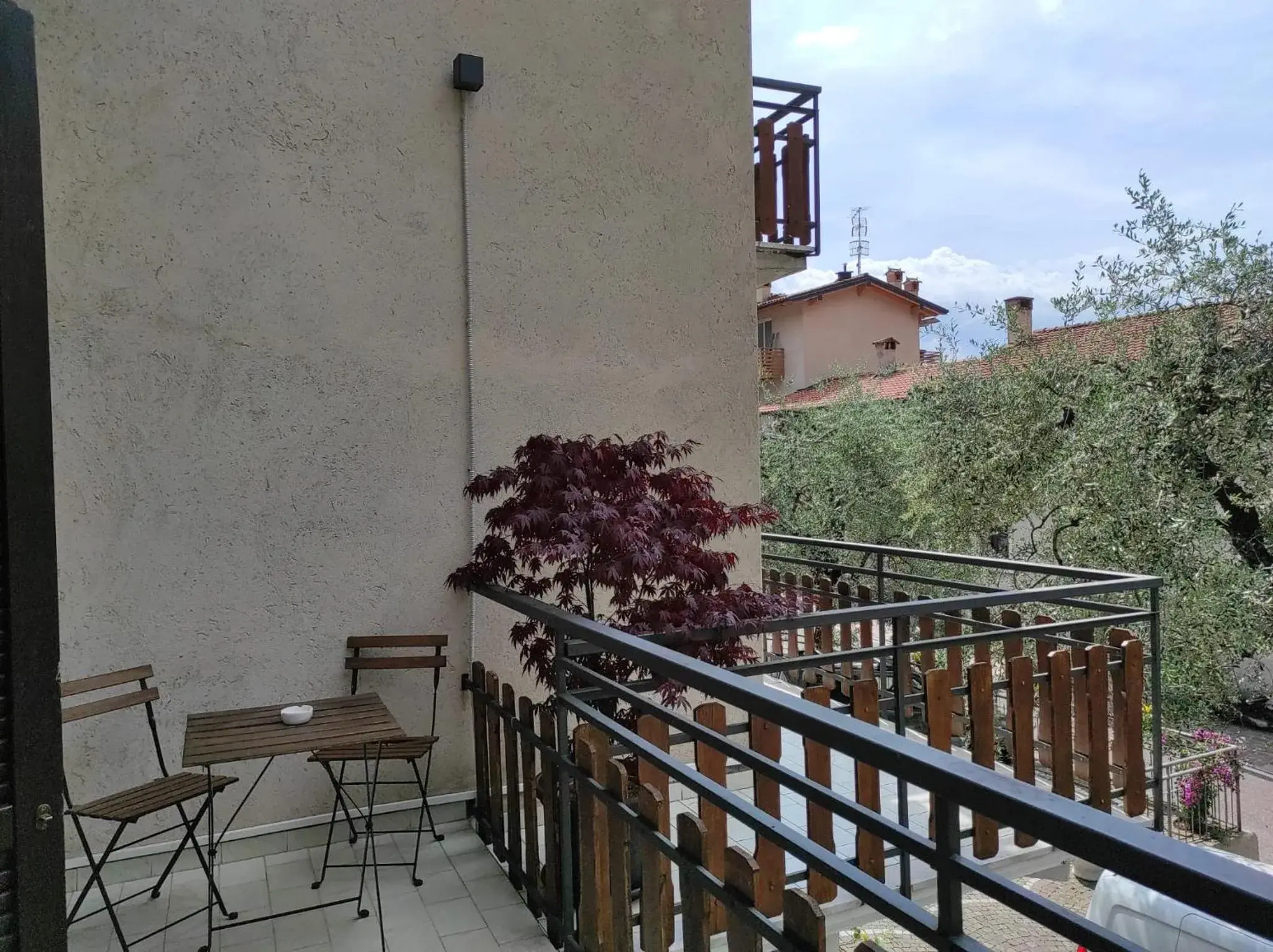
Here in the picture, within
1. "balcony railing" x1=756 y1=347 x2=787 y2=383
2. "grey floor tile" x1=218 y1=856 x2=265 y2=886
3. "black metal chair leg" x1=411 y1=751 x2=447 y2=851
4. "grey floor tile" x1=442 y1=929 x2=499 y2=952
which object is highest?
"balcony railing" x1=756 y1=347 x2=787 y2=383

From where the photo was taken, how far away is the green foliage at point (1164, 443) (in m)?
9.17

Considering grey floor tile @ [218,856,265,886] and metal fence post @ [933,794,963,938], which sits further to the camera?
grey floor tile @ [218,856,265,886]

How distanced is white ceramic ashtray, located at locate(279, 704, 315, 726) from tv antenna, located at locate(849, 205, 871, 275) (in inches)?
1121

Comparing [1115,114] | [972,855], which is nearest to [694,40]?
[972,855]

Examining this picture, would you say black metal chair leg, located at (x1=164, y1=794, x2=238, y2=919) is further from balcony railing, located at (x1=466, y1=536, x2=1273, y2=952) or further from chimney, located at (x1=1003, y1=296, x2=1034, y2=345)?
chimney, located at (x1=1003, y1=296, x2=1034, y2=345)

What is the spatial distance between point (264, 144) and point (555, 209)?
1475mm

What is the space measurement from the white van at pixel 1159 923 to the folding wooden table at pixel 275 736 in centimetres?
424

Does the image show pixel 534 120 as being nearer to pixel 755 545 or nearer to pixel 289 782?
pixel 755 545

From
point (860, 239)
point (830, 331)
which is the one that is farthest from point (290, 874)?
point (860, 239)

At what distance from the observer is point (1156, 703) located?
4281mm

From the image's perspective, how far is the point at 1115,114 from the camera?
99.7 feet

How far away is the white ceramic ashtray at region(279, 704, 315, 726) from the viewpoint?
3.11 m

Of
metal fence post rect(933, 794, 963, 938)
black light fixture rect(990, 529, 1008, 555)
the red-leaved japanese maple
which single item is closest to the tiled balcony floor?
the red-leaved japanese maple

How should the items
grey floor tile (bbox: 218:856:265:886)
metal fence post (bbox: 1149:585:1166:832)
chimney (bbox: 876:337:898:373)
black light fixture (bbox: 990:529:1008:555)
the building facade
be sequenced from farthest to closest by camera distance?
the building facade, chimney (bbox: 876:337:898:373), black light fixture (bbox: 990:529:1008:555), metal fence post (bbox: 1149:585:1166:832), grey floor tile (bbox: 218:856:265:886)
